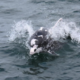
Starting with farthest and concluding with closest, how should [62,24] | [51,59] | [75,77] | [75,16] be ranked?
[75,16]
[62,24]
[51,59]
[75,77]

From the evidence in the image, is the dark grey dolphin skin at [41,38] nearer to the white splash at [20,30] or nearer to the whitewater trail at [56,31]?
the whitewater trail at [56,31]

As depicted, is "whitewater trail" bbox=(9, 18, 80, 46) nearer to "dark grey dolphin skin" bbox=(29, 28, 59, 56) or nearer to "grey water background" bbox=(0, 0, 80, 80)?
"grey water background" bbox=(0, 0, 80, 80)

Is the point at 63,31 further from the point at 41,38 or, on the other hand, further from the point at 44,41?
the point at 41,38

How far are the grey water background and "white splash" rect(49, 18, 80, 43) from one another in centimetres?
65

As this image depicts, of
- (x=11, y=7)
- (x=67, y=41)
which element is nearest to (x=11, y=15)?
(x=11, y=7)

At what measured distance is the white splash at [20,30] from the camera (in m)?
15.4

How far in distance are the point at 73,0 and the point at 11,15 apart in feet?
20.5

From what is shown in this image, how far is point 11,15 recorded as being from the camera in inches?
771

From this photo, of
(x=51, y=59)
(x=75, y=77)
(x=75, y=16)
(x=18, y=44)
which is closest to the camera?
(x=75, y=77)

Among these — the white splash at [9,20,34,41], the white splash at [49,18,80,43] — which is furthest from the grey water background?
the white splash at [49,18,80,43]

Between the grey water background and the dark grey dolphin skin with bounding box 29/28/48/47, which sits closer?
the grey water background

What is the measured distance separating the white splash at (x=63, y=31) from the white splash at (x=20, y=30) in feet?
5.24

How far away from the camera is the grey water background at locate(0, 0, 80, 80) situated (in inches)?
448

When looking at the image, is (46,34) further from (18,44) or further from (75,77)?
(75,77)
